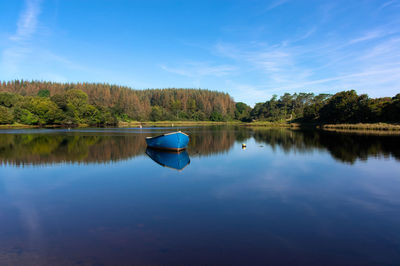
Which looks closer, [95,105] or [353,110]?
[353,110]

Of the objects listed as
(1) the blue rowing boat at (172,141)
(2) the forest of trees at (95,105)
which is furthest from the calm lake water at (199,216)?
(2) the forest of trees at (95,105)

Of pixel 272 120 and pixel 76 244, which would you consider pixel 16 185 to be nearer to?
pixel 76 244

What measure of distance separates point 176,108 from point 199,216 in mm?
143937

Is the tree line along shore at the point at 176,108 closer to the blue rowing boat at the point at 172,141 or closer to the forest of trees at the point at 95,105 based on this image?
the forest of trees at the point at 95,105

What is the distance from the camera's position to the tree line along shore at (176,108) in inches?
2736

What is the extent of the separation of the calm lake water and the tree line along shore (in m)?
60.8

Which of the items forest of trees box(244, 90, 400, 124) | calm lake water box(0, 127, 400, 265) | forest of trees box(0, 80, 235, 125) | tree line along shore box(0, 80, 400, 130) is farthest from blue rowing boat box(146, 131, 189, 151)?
forest of trees box(0, 80, 235, 125)

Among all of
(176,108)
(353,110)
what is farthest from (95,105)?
(353,110)

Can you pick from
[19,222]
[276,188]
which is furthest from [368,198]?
[19,222]

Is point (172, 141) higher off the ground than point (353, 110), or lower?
lower

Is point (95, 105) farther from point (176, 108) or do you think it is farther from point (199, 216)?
point (199, 216)

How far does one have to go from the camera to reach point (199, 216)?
25.8 ft

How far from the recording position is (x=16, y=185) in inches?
469

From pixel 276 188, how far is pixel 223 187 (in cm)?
247
